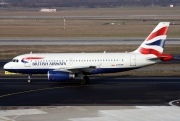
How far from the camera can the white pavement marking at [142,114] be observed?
1406 inches

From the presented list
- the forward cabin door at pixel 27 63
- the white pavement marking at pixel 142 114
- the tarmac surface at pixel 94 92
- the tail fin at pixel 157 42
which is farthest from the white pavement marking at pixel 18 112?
the tail fin at pixel 157 42

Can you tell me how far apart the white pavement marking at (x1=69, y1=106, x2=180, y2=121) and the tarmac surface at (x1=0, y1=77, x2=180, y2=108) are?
2167mm

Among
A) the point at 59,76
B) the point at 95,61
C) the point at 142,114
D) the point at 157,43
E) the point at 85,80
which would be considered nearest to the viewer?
the point at 142,114

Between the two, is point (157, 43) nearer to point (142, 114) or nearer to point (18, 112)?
point (142, 114)

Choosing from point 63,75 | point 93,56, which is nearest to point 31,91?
point 63,75

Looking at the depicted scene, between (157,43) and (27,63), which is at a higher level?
(157,43)

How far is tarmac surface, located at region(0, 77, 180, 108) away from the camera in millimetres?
42594

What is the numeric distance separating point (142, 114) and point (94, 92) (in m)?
10.7

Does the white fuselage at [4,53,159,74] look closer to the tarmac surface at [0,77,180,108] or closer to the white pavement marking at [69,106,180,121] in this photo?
the tarmac surface at [0,77,180,108]

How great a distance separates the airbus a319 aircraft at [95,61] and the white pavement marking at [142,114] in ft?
43.5

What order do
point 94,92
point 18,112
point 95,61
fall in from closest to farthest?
point 18,112 → point 94,92 → point 95,61

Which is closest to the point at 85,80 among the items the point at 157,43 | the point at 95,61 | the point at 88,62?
the point at 88,62

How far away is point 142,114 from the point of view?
3731 cm

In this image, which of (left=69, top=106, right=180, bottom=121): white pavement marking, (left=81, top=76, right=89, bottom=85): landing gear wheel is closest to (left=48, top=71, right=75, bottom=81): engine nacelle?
(left=81, top=76, right=89, bottom=85): landing gear wheel
